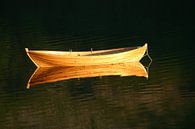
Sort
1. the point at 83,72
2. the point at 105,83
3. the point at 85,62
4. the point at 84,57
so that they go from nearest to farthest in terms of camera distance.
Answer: the point at 105,83 → the point at 83,72 → the point at 84,57 → the point at 85,62

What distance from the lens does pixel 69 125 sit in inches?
1304

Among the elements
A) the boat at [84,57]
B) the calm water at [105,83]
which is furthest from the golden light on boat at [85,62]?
the calm water at [105,83]

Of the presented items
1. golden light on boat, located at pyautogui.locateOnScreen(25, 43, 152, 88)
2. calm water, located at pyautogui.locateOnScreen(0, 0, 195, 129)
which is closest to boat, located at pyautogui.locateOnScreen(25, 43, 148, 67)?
golden light on boat, located at pyautogui.locateOnScreen(25, 43, 152, 88)

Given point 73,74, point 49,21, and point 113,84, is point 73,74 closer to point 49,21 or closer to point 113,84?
point 113,84

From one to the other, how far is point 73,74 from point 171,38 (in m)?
19.5

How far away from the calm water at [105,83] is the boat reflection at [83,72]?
1021 mm

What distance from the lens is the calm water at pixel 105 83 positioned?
33.9 metres

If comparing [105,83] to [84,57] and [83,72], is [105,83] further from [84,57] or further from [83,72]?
[84,57]

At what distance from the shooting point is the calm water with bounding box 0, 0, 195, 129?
111ft

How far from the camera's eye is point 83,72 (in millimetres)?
48344

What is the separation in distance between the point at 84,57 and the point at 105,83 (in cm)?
703

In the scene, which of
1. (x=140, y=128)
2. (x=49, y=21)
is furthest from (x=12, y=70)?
(x=49, y=21)

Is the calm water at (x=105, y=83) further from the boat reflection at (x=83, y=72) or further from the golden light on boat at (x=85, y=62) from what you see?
the golden light on boat at (x=85, y=62)

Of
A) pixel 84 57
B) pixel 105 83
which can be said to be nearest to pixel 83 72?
pixel 84 57
